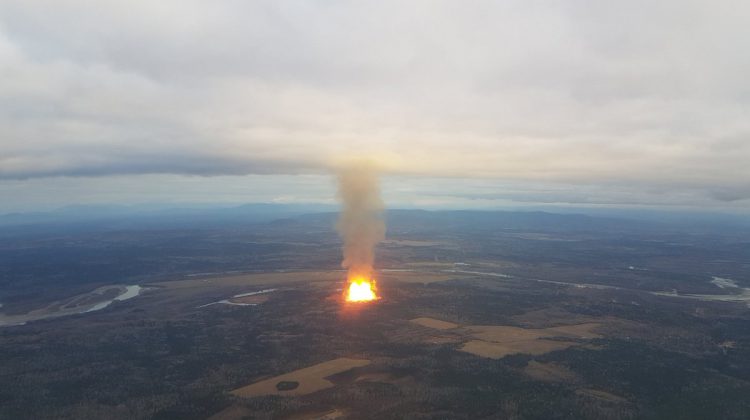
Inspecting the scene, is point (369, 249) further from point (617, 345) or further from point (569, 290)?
point (617, 345)

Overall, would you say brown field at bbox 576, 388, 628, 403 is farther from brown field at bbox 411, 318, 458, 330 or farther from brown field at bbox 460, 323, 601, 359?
brown field at bbox 411, 318, 458, 330

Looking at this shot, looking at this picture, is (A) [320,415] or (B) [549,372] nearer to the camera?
(A) [320,415]

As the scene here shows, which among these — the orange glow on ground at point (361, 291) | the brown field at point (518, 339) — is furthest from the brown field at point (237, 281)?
the brown field at point (518, 339)

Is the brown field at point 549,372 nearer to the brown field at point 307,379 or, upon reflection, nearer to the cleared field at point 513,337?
the cleared field at point 513,337

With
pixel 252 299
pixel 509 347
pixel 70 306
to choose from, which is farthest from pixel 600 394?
pixel 70 306

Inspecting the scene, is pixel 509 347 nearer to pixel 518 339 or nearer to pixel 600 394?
pixel 518 339

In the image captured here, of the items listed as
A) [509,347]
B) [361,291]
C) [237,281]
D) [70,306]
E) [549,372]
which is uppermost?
[361,291]

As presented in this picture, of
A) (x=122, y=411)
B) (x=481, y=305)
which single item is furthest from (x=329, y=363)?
(x=481, y=305)
